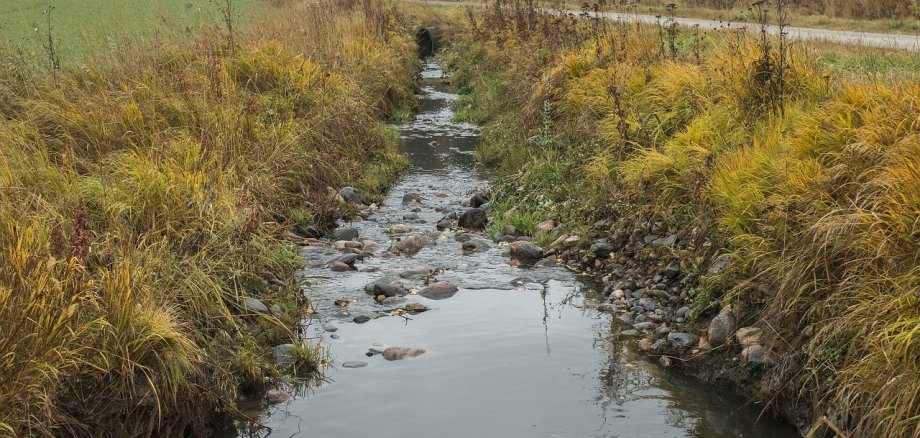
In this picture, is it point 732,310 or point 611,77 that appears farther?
point 611,77

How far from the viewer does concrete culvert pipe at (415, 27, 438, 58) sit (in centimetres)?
2522

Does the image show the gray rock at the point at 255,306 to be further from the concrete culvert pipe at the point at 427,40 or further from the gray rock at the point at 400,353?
the concrete culvert pipe at the point at 427,40

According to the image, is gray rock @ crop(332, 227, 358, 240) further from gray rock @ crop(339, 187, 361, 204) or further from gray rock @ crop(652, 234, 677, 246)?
gray rock @ crop(652, 234, 677, 246)

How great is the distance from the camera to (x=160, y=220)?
6113mm

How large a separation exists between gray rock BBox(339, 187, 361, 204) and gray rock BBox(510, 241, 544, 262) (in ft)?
7.78

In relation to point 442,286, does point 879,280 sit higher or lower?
higher

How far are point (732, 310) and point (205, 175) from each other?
13.7ft

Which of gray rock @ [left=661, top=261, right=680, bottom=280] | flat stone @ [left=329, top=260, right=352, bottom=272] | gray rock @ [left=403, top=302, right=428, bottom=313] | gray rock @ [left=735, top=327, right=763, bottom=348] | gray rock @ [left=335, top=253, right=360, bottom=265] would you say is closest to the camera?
gray rock @ [left=735, top=327, right=763, bottom=348]

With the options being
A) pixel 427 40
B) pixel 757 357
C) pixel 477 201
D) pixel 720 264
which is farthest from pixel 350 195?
pixel 427 40

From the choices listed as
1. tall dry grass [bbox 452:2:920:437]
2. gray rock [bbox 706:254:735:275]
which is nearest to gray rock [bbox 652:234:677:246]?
tall dry grass [bbox 452:2:920:437]

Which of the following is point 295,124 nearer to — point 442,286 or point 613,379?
point 442,286

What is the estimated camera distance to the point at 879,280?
184 inches

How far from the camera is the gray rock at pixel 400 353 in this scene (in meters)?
5.85

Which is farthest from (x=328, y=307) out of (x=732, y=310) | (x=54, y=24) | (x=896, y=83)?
(x=54, y=24)
